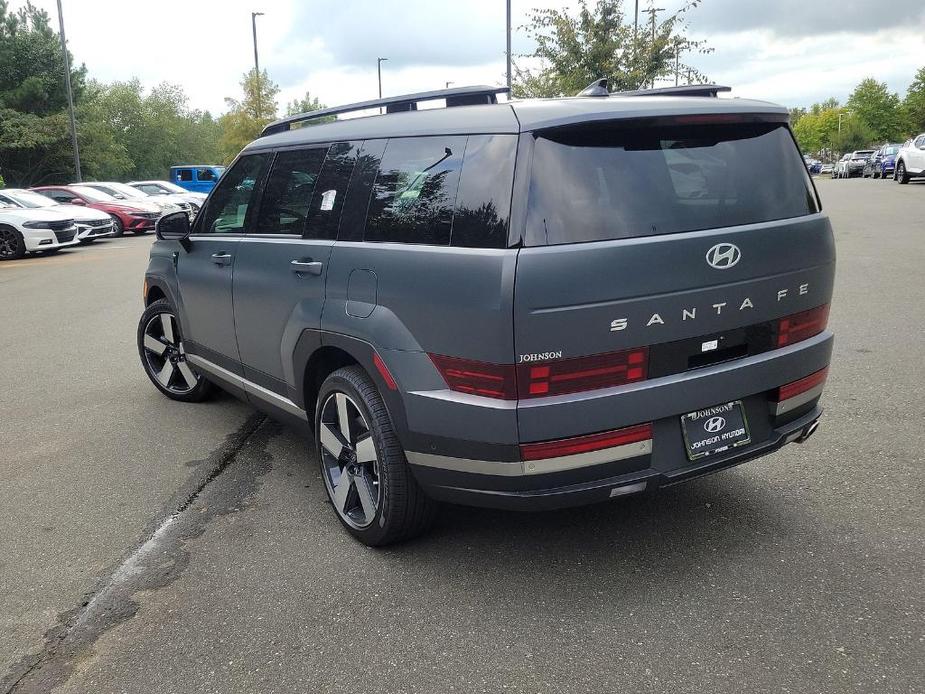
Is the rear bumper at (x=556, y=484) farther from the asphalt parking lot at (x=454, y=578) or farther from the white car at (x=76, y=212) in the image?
the white car at (x=76, y=212)

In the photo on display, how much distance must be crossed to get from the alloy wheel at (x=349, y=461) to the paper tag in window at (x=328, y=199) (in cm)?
86

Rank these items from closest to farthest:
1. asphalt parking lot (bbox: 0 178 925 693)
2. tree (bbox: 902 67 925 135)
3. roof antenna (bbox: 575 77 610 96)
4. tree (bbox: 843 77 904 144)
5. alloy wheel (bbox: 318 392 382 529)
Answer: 1. asphalt parking lot (bbox: 0 178 925 693)
2. alloy wheel (bbox: 318 392 382 529)
3. roof antenna (bbox: 575 77 610 96)
4. tree (bbox: 902 67 925 135)
5. tree (bbox: 843 77 904 144)

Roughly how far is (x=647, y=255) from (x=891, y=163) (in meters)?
46.0

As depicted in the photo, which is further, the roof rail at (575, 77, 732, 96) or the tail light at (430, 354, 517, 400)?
the roof rail at (575, 77, 732, 96)

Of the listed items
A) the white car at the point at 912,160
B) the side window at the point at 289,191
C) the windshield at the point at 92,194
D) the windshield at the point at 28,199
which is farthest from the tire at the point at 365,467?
the white car at the point at 912,160

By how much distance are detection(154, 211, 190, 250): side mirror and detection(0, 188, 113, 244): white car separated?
15288 millimetres

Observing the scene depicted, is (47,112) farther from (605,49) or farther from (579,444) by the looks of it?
(579,444)

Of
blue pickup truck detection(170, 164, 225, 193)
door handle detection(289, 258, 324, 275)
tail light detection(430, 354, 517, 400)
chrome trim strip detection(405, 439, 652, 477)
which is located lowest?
chrome trim strip detection(405, 439, 652, 477)

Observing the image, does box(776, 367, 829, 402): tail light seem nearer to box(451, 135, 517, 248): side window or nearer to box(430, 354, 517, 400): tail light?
box(430, 354, 517, 400): tail light

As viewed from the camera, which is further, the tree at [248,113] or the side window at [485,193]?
the tree at [248,113]

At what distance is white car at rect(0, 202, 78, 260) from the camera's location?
57.0ft

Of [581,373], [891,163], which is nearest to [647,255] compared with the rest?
[581,373]

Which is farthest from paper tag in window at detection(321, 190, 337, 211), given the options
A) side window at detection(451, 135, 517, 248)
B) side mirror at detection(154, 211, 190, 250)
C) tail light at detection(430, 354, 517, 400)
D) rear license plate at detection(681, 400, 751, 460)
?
rear license plate at detection(681, 400, 751, 460)

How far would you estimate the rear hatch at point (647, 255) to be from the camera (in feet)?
9.21
